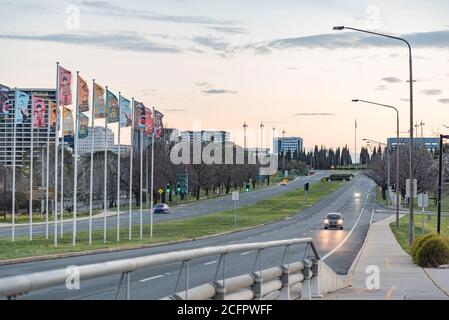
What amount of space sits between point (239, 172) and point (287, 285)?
143m

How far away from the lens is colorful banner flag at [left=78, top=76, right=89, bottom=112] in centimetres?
3856

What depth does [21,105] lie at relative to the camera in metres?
38.2

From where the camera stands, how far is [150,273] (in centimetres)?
762

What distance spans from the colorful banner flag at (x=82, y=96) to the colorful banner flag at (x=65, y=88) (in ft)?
2.56

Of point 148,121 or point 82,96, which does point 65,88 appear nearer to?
point 82,96

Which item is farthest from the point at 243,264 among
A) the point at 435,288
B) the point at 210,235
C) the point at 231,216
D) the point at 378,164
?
the point at 378,164

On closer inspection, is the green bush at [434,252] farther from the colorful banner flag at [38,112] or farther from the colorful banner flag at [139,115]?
the colorful banner flag at [139,115]

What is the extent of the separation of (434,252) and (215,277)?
20593 millimetres

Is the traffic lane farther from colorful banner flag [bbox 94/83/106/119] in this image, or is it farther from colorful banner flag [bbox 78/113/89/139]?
colorful banner flag [bbox 94/83/106/119]

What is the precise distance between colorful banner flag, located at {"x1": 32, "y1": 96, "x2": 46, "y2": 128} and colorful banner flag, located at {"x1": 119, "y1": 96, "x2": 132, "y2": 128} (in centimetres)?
444

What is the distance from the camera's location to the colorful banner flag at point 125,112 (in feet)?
138

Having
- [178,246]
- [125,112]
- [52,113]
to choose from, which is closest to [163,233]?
[125,112]
